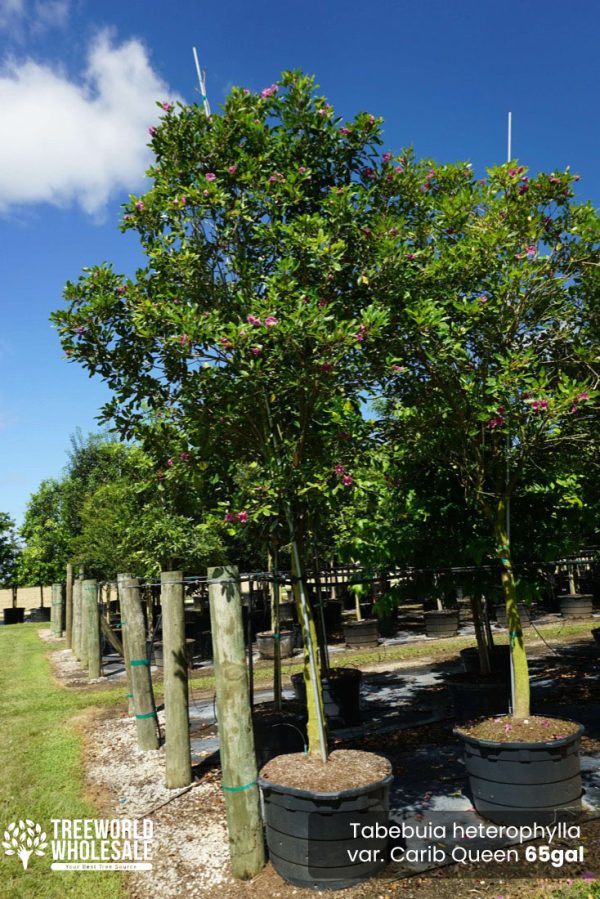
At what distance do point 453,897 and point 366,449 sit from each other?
11.1 feet

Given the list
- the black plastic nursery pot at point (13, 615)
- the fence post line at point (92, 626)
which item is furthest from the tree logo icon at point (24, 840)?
the black plastic nursery pot at point (13, 615)

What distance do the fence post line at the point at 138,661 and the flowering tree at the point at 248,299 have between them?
2994 millimetres

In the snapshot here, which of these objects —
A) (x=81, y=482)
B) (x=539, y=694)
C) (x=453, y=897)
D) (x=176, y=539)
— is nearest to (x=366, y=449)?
(x=453, y=897)

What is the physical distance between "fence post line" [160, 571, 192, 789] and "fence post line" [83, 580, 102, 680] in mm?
8169

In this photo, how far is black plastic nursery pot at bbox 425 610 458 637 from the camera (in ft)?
58.9

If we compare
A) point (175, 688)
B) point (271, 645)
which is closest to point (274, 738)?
point (175, 688)

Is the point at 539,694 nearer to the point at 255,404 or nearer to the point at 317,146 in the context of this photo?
the point at 255,404

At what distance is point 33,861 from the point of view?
18.7ft

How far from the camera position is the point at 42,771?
8.13m

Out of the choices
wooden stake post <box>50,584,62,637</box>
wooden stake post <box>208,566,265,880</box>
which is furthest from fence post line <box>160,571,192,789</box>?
wooden stake post <box>50,584,62,637</box>

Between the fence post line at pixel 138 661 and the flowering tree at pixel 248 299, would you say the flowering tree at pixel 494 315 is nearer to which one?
the flowering tree at pixel 248 299

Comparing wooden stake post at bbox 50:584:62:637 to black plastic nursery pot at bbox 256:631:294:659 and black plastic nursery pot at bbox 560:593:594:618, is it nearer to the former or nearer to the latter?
black plastic nursery pot at bbox 256:631:294:659

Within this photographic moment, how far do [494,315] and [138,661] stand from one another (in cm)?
605

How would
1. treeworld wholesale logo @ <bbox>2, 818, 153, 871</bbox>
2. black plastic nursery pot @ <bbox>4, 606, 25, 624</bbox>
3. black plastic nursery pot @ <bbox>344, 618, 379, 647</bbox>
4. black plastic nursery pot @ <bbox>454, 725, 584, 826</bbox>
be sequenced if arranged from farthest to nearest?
black plastic nursery pot @ <bbox>4, 606, 25, 624</bbox>
black plastic nursery pot @ <bbox>344, 618, 379, 647</bbox>
treeworld wholesale logo @ <bbox>2, 818, 153, 871</bbox>
black plastic nursery pot @ <bbox>454, 725, 584, 826</bbox>
